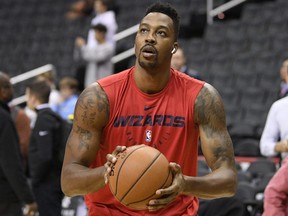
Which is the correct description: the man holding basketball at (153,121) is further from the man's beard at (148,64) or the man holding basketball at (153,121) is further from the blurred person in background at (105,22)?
the blurred person in background at (105,22)

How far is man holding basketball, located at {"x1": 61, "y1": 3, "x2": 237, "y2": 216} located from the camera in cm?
395

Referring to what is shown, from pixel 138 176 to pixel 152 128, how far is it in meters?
0.54

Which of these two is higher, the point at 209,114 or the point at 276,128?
the point at 209,114

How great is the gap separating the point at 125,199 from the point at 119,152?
212 mm

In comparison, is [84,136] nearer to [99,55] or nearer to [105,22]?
[99,55]

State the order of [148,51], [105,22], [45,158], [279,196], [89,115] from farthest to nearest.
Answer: [105,22] < [45,158] < [279,196] < [89,115] < [148,51]

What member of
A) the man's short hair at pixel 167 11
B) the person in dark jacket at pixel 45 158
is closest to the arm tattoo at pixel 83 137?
the man's short hair at pixel 167 11

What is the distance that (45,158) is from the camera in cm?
723

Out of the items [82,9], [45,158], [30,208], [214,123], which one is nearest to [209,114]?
[214,123]

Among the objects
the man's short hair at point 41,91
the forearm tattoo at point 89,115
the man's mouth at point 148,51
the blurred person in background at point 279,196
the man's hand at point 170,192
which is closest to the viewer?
the man's hand at point 170,192

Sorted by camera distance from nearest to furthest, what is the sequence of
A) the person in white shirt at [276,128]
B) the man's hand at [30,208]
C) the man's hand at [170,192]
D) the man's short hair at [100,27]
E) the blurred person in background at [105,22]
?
the man's hand at [170,192], the man's hand at [30,208], the person in white shirt at [276,128], the man's short hair at [100,27], the blurred person in background at [105,22]

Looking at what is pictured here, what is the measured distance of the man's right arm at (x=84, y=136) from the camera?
391 centimetres

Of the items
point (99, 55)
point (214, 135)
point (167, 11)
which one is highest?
point (167, 11)

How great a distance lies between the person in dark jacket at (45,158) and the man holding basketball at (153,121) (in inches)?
126
